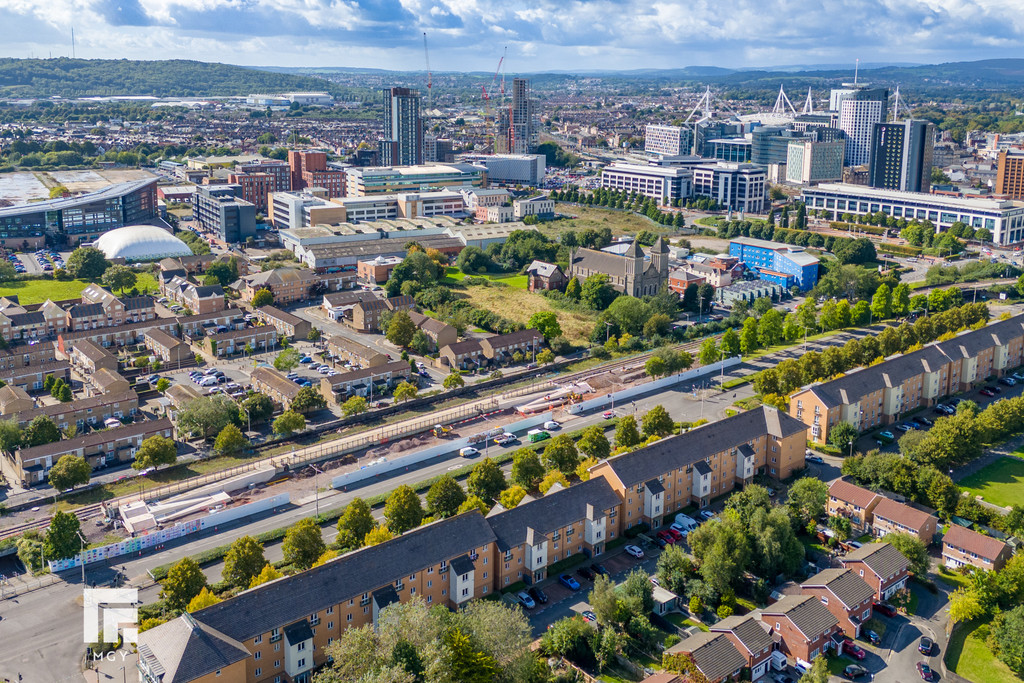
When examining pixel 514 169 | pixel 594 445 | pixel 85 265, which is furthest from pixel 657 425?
pixel 514 169

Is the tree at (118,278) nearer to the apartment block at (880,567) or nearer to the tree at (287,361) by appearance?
the tree at (287,361)

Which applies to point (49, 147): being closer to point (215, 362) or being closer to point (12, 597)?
point (215, 362)

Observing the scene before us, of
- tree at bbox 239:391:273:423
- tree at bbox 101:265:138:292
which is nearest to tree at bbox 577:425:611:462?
tree at bbox 239:391:273:423

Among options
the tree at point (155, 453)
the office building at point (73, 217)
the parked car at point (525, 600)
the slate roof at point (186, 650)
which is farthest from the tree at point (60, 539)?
the office building at point (73, 217)

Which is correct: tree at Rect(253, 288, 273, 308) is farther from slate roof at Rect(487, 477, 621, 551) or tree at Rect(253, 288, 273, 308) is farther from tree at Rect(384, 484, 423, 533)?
slate roof at Rect(487, 477, 621, 551)

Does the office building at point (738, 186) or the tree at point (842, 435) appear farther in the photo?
the office building at point (738, 186)

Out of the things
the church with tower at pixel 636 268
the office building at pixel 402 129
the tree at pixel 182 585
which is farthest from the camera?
the office building at pixel 402 129

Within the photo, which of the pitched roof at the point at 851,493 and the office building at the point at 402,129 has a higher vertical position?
the office building at the point at 402,129
